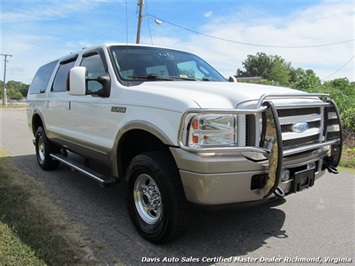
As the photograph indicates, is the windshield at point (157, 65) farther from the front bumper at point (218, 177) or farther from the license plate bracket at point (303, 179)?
the license plate bracket at point (303, 179)

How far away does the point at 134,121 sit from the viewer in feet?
10.6

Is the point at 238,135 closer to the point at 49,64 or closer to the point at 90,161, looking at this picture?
the point at 90,161

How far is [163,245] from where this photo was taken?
3.12 metres

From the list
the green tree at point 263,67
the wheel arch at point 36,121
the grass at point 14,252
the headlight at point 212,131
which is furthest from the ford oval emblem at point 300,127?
the green tree at point 263,67

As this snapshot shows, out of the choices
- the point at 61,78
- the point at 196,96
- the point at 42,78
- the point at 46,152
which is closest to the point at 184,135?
the point at 196,96

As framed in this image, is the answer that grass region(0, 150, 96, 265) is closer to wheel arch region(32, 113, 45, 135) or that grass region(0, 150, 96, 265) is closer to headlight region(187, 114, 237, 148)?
headlight region(187, 114, 237, 148)

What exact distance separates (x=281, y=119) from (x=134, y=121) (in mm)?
1413

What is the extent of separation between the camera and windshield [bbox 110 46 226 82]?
12.8ft

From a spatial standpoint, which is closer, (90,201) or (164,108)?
(164,108)

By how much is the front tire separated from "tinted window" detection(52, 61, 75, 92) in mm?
2566

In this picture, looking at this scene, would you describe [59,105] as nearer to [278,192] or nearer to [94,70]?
[94,70]

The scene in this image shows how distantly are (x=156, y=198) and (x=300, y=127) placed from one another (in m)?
1.57

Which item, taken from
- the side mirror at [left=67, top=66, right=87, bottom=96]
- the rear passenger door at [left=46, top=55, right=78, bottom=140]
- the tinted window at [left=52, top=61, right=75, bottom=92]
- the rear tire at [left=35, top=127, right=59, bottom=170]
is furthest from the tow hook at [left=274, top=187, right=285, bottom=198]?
the rear tire at [left=35, top=127, right=59, bottom=170]

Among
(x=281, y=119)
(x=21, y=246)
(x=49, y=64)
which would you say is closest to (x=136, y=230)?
(x=21, y=246)
